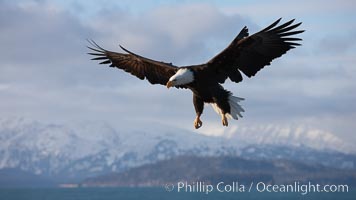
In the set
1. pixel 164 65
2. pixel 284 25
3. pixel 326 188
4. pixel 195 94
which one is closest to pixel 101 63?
pixel 164 65

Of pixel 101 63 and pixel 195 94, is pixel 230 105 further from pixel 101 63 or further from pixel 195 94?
pixel 101 63

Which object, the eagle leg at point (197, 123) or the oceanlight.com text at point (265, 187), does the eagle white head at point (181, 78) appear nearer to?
the eagle leg at point (197, 123)

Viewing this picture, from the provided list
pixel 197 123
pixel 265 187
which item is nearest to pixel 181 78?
pixel 197 123

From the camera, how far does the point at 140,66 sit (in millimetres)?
13359

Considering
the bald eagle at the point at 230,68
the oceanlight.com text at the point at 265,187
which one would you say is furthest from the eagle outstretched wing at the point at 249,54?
the oceanlight.com text at the point at 265,187

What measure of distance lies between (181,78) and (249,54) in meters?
1.32

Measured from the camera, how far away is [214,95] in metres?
11.9

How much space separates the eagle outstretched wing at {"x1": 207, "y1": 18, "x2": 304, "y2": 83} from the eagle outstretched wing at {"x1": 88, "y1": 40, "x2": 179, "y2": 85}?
0.78 metres

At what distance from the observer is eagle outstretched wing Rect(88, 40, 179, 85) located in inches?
499

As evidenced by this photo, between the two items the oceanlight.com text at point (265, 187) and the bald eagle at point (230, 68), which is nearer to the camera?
the bald eagle at point (230, 68)

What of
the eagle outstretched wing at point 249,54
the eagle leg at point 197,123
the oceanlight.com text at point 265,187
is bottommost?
the eagle leg at point 197,123

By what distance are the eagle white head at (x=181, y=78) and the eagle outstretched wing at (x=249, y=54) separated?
48 cm

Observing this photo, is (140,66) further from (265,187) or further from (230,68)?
(265,187)

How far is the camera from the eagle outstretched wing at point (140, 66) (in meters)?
12.7
